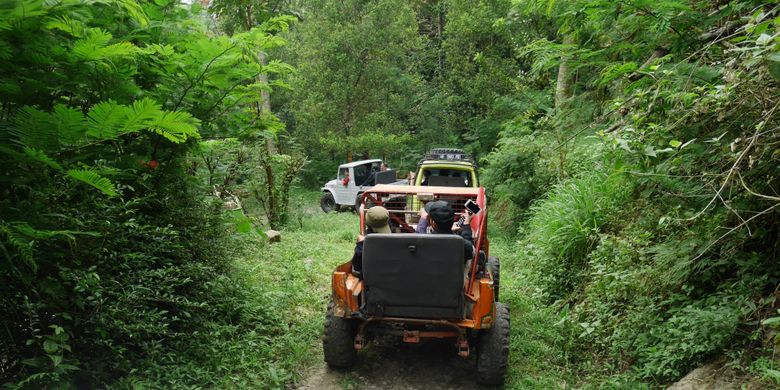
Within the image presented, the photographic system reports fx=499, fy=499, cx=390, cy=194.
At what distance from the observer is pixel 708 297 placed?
4156mm

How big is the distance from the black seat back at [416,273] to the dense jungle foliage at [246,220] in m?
1.14

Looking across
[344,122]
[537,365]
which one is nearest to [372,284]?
[537,365]

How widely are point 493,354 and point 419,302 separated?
83 cm

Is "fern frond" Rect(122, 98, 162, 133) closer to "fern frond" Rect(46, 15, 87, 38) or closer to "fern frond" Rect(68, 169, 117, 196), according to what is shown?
"fern frond" Rect(68, 169, 117, 196)

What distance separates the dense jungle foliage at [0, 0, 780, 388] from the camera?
9.88 feet

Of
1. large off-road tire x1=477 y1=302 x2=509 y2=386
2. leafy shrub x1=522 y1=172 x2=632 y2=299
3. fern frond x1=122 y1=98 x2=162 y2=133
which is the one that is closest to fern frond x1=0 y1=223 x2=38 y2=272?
fern frond x1=122 y1=98 x2=162 y2=133

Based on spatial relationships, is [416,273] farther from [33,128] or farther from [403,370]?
[33,128]

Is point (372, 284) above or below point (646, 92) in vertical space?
below

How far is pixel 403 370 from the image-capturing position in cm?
504

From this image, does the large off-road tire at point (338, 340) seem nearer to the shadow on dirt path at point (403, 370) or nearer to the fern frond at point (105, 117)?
the shadow on dirt path at point (403, 370)

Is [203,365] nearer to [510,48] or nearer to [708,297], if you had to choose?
[708,297]

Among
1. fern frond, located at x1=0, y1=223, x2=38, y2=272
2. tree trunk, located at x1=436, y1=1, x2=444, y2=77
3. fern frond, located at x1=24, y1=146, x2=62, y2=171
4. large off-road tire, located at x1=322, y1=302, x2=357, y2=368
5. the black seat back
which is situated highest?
tree trunk, located at x1=436, y1=1, x2=444, y2=77

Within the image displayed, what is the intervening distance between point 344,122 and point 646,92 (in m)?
18.0

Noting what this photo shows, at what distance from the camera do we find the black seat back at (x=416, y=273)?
14.1 feet
